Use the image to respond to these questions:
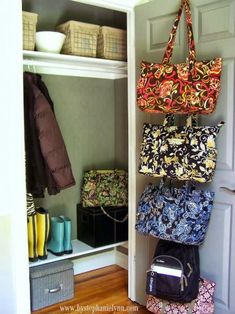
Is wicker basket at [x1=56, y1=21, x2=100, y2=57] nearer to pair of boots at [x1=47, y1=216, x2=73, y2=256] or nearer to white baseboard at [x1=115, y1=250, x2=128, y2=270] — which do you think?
pair of boots at [x1=47, y1=216, x2=73, y2=256]

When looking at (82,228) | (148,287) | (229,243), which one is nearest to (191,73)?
(229,243)

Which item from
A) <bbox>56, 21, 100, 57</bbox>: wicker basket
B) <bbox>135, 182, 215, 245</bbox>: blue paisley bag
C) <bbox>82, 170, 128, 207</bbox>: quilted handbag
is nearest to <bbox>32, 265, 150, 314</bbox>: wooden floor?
<bbox>82, 170, 128, 207</bbox>: quilted handbag

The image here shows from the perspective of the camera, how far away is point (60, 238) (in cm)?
244

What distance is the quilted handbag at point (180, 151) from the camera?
173 centimetres

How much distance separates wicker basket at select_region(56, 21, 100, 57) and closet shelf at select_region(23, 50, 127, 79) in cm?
6

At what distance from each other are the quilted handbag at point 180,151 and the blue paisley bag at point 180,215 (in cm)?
12

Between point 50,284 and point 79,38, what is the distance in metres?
1.69

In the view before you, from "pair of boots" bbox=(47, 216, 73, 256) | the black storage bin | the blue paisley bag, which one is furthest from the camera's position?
the black storage bin

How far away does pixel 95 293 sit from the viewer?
8.13 ft

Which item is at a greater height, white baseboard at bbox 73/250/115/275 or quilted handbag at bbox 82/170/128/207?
quilted handbag at bbox 82/170/128/207

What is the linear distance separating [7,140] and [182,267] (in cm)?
117

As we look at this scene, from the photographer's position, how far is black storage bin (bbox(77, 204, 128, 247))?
8.57ft

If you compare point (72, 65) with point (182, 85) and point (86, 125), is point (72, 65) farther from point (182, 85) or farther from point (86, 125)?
point (182, 85)

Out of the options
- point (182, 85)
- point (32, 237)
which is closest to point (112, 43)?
point (182, 85)
